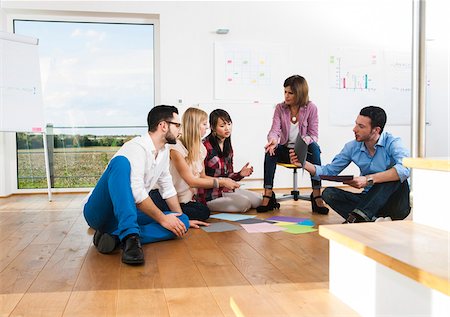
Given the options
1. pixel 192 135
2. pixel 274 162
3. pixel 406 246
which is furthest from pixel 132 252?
pixel 274 162

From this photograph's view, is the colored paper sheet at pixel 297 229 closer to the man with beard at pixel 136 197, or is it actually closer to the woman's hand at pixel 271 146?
the man with beard at pixel 136 197

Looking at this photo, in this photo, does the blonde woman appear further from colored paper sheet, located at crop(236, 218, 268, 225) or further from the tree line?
the tree line

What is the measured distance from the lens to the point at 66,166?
5.70 m

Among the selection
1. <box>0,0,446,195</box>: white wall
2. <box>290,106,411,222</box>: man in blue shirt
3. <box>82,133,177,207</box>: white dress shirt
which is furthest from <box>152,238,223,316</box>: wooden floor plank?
<box>0,0,446,195</box>: white wall

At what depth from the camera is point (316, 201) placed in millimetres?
4020

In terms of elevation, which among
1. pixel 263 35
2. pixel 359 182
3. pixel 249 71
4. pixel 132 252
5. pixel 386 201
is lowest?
pixel 132 252

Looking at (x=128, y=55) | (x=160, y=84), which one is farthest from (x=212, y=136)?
(x=128, y=55)

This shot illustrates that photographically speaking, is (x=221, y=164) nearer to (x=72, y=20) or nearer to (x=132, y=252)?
(x=132, y=252)

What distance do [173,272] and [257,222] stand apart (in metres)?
1.37

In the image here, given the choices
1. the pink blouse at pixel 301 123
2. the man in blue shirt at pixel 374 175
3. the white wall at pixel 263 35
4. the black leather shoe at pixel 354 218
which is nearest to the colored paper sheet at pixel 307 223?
the man in blue shirt at pixel 374 175

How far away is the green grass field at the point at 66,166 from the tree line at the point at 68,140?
45 millimetres

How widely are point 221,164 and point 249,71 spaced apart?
2092 millimetres

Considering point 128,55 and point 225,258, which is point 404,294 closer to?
point 225,258

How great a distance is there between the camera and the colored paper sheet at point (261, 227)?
10.4 feet
